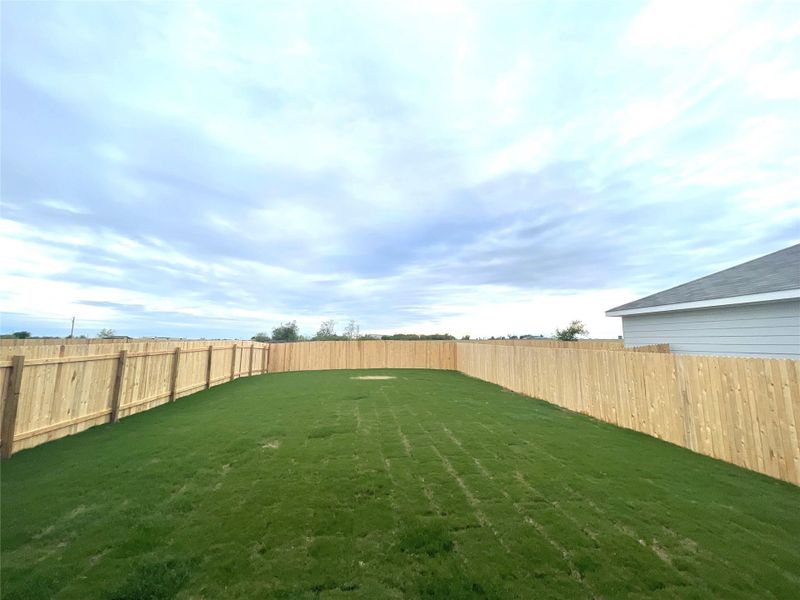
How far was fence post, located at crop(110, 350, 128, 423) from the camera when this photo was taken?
701cm

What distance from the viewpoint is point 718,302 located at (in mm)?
7391

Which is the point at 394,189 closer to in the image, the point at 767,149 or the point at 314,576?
the point at 767,149

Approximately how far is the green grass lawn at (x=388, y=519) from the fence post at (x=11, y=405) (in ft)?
0.83

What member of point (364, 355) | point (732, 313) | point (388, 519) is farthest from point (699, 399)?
point (364, 355)

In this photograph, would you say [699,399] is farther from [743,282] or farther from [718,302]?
[743,282]

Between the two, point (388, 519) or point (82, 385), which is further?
point (82, 385)

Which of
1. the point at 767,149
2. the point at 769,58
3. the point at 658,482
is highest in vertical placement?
the point at 769,58

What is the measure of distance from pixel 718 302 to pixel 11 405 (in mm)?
12250

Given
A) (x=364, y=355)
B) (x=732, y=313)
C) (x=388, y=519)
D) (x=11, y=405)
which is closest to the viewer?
(x=388, y=519)

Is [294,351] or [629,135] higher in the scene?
[629,135]

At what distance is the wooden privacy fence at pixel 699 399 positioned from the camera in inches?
171

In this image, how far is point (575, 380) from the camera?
340 inches

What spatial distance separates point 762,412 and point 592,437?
88.5 inches

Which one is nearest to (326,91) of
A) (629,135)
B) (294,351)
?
(629,135)
